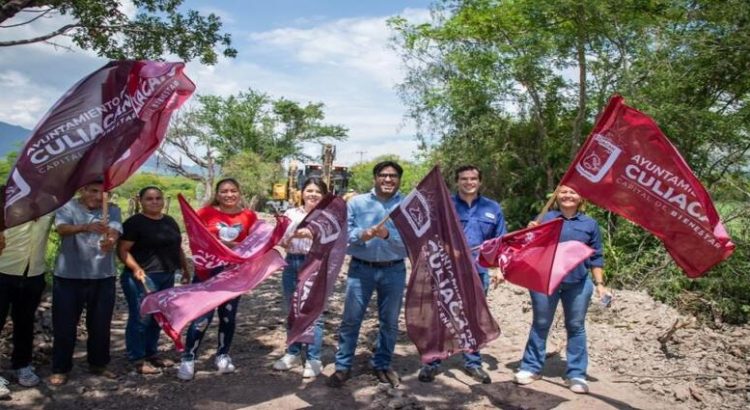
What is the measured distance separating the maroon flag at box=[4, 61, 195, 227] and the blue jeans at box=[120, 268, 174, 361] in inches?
40.8

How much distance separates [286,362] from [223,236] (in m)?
1.29

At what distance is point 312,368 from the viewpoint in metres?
4.78

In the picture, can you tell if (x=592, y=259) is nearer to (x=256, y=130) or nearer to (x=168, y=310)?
(x=168, y=310)

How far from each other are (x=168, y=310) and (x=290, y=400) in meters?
1.18

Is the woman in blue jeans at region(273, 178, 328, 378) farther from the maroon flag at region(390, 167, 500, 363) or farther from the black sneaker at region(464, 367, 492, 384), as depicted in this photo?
the black sneaker at region(464, 367, 492, 384)

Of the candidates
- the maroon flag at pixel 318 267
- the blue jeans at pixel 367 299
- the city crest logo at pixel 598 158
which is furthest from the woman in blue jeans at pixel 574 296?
the maroon flag at pixel 318 267

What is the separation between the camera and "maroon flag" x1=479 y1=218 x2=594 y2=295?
4441 mm

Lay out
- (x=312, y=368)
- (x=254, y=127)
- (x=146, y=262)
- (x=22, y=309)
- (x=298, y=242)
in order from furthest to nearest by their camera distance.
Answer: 1. (x=254, y=127)
2. (x=298, y=242)
3. (x=312, y=368)
4. (x=146, y=262)
5. (x=22, y=309)

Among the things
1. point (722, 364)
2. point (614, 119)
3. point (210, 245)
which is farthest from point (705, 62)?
point (210, 245)

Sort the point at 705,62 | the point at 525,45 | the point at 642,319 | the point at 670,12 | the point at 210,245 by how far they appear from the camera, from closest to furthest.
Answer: the point at 210,245 < the point at 642,319 < the point at 705,62 < the point at 670,12 < the point at 525,45

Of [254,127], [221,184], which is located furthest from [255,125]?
[221,184]

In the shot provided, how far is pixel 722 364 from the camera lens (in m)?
5.48

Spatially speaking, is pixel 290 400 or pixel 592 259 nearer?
pixel 290 400

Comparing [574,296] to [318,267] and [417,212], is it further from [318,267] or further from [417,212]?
[318,267]
